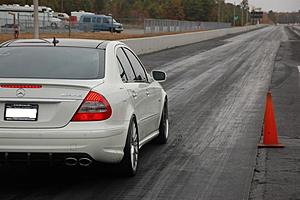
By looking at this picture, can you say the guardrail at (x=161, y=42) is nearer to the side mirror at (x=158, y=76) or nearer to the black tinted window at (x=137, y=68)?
the side mirror at (x=158, y=76)

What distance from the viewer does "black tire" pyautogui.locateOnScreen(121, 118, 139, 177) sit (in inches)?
266

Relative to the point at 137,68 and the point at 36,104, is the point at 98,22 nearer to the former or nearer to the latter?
the point at 137,68

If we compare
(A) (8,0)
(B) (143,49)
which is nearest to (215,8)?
(A) (8,0)

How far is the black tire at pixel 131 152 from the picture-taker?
6.75m

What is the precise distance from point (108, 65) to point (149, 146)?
2388 mm

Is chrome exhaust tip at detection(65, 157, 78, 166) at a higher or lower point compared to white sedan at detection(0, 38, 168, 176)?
lower

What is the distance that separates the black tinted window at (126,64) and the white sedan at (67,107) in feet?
0.42

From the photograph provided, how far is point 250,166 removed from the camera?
7715 mm

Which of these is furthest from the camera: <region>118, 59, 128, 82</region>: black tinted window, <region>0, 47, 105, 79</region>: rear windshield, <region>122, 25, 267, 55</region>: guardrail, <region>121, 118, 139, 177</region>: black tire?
<region>122, 25, 267, 55</region>: guardrail

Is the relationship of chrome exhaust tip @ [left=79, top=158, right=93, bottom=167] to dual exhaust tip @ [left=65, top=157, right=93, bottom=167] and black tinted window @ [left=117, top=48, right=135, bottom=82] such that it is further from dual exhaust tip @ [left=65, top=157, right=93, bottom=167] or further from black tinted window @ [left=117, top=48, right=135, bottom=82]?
black tinted window @ [left=117, top=48, right=135, bottom=82]

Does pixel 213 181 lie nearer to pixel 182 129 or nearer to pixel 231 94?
pixel 182 129

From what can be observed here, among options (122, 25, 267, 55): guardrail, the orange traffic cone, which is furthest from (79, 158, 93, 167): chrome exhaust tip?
(122, 25, 267, 55): guardrail

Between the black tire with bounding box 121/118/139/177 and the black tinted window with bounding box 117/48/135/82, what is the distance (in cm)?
61

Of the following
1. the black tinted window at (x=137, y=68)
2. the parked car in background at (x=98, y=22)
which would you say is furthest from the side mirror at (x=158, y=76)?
the parked car in background at (x=98, y=22)
